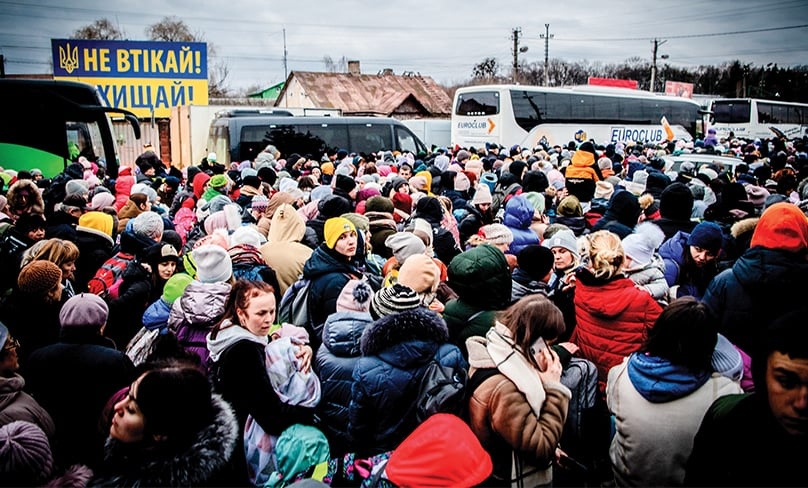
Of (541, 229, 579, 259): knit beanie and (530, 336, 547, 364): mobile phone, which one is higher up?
(541, 229, 579, 259): knit beanie

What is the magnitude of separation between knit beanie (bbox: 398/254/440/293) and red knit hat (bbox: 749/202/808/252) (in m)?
2.26

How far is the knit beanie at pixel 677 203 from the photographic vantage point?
5.12 meters

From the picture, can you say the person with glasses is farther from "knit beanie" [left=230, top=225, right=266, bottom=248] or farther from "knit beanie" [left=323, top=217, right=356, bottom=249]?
"knit beanie" [left=230, top=225, right=266, bottom=248]

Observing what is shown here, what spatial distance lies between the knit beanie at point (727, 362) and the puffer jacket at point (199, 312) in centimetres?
259

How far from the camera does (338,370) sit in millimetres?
2721

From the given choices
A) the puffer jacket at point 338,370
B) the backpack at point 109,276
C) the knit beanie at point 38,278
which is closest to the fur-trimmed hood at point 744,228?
the puffer jacket at point 338,370

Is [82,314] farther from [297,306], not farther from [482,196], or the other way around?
[482,196]

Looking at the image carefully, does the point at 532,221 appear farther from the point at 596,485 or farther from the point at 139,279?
the point at 139,279

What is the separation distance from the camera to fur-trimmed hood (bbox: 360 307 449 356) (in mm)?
2469

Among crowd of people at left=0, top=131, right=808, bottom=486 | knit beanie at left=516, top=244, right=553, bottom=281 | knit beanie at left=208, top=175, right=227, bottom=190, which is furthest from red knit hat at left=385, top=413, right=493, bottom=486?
knit beanie at left=208, top=175, right=227, bottom=190

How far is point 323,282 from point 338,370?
3.65ft

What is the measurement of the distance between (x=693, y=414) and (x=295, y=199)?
5211 mm

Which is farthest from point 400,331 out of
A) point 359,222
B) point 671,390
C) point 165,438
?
point 359,222

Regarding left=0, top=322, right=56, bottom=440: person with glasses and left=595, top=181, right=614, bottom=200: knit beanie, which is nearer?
left=0, top=322, right=56, bottom=440: person with glasses
